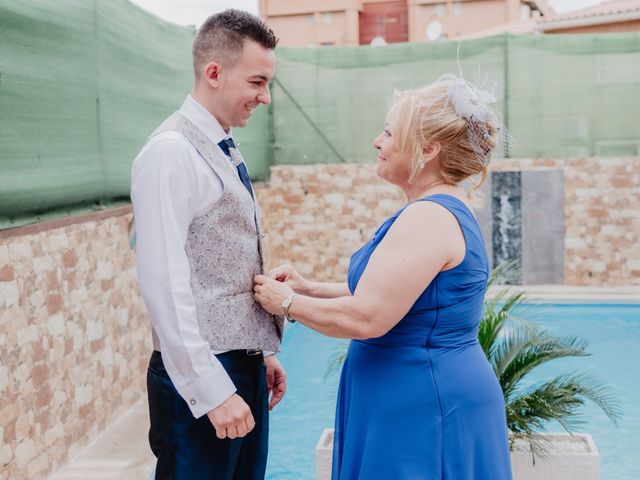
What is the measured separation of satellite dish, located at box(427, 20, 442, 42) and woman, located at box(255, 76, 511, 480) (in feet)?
87.1

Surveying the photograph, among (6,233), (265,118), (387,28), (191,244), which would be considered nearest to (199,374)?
(191,244)

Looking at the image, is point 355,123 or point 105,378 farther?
point 355,123

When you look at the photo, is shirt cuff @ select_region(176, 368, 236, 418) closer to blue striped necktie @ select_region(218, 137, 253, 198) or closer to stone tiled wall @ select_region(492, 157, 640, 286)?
blue striped necktie @ select_region(218, 137, 253, 198)

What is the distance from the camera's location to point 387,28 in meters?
29.7

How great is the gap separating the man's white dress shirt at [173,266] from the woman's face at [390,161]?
19.6 inches

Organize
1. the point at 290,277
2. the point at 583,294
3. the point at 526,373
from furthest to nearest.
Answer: the point at 583,294 < the point at 526,373 < the point at 290,277

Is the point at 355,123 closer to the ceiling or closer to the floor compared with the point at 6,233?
closer to the ceiling

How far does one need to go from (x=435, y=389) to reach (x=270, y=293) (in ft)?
1.55

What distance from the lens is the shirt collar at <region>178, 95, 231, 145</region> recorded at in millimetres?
2014

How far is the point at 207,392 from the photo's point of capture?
1826 mm

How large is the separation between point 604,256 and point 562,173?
0.98m

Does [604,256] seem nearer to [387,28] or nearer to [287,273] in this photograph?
[287,273]

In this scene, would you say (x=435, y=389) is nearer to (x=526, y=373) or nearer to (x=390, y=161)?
(x=390, y=161)

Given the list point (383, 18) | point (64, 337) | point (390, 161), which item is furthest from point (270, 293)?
point (383, 18)
